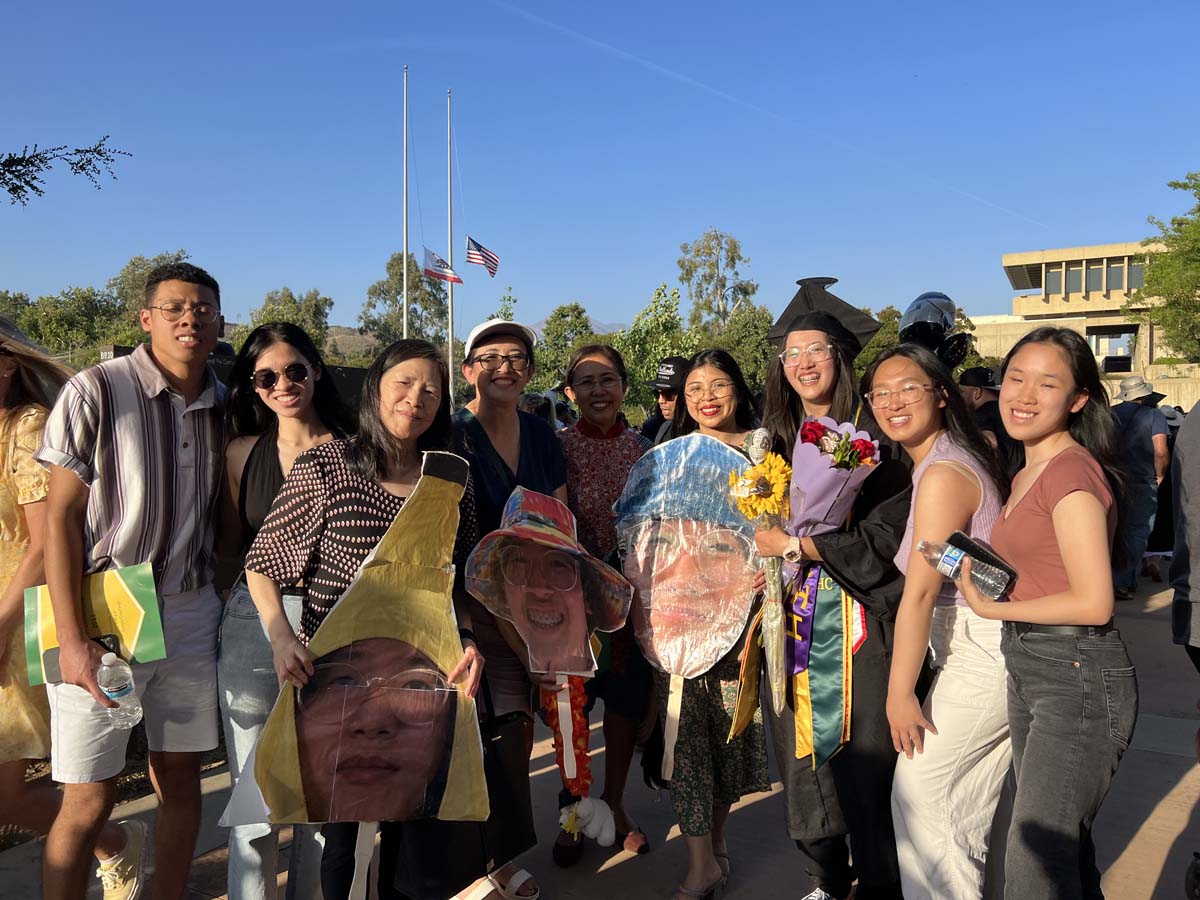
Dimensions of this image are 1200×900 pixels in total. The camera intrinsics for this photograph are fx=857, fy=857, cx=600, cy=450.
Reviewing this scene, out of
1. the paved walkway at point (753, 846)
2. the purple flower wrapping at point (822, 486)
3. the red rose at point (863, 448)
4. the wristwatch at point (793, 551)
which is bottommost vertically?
the paved walkway at point (753, 846)

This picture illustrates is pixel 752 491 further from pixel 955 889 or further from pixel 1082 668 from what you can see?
pixel 955 889

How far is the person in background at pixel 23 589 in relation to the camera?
272 cm

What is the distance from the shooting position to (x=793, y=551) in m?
2.78

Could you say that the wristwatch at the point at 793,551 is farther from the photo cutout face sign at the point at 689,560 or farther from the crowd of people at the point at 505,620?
the photo cutout face sign at the point at 689,560

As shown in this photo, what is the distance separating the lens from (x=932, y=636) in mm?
2574

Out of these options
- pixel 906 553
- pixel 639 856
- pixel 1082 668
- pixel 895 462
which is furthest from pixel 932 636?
pixel 639 856

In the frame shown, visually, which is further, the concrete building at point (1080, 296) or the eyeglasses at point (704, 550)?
the concrete building at point (1080, 296)

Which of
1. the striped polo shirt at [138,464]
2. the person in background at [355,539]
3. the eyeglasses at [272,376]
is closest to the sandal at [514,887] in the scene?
the person in background at [355,539]

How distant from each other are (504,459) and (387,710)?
1.17 metres

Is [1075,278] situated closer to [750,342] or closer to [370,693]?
[750,342]

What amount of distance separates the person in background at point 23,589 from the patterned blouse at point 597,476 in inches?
74.6

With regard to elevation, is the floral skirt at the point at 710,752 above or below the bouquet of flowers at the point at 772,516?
below

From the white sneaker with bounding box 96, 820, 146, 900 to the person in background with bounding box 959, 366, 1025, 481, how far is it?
3.14m

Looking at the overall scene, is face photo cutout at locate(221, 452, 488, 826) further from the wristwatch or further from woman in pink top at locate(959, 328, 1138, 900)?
woman in pink top at locate(959, 328, 1138, 900)
